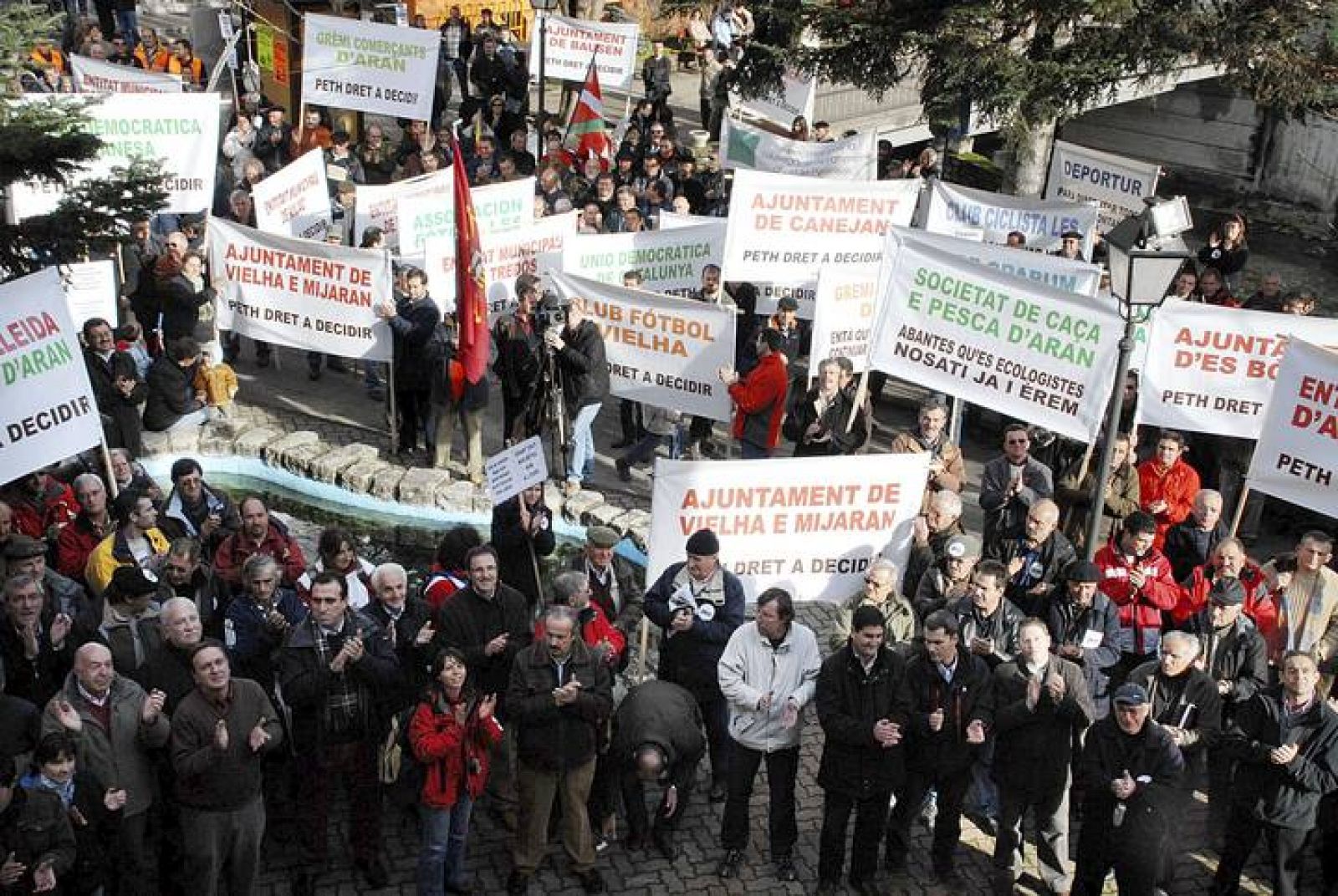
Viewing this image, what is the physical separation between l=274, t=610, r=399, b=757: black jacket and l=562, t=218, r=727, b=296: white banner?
6.17m

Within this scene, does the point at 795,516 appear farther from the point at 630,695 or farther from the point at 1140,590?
the point at 1140,590

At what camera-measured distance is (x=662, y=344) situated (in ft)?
38.9

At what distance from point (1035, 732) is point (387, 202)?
9.31m

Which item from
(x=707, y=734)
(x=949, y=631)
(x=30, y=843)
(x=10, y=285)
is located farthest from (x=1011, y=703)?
(x=10, y=285)

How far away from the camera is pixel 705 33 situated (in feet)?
104

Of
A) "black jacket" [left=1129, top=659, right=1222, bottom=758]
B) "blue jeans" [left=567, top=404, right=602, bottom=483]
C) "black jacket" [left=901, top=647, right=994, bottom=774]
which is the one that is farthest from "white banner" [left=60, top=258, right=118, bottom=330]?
"black jacket" [left=1129, top=659, right=1222, bottom=758]

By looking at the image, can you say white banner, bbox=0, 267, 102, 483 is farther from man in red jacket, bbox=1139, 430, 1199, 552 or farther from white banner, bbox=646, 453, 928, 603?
man in red jacket, bbox=1139, 430, 1199, 552

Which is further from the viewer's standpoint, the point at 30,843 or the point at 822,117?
the point at 822,117

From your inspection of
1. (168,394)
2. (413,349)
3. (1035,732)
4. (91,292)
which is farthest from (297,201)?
(1035,732)

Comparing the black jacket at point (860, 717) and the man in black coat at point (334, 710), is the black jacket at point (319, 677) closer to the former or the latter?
the man in black coat at point (334, 710)

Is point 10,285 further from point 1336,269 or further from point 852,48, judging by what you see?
point 1336,269

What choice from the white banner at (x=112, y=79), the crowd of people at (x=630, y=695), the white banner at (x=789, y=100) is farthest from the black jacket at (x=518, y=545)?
the white banner at (x=789, y=100)

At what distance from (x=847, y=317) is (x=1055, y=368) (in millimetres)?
2416


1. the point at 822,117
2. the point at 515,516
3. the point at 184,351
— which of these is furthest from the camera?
the point at 822,117
